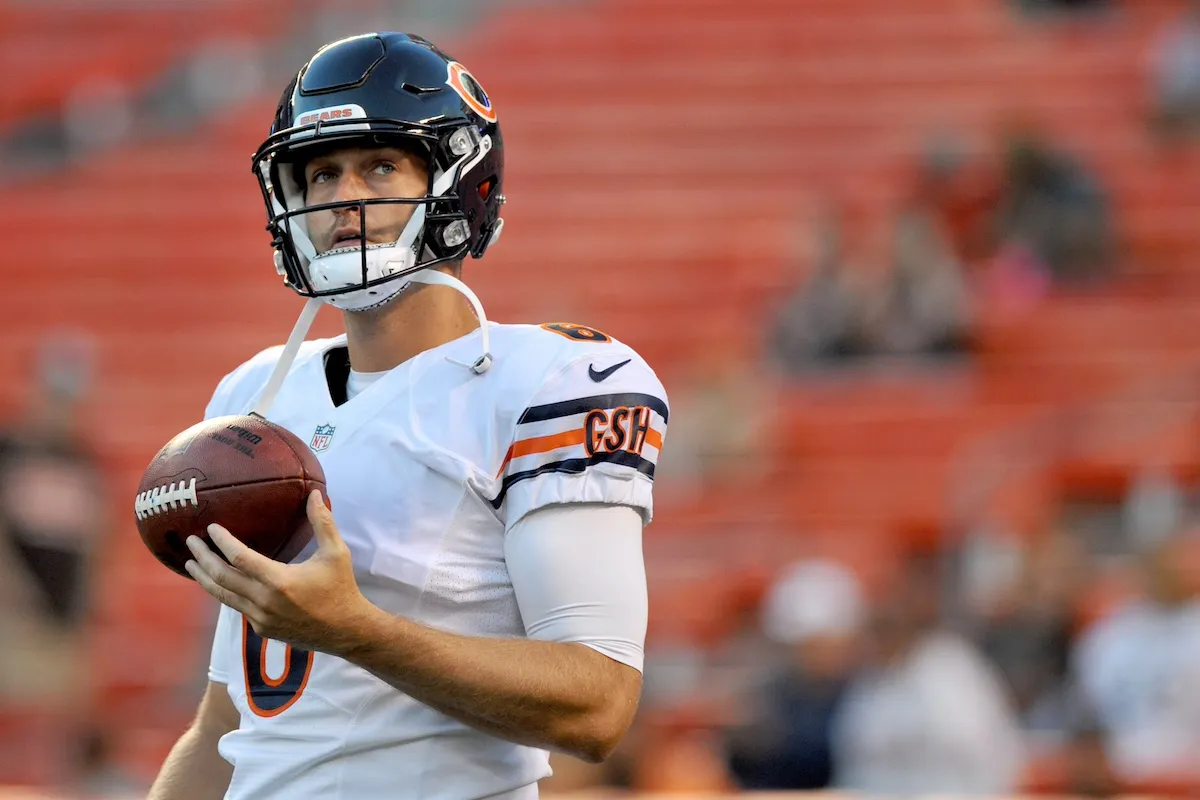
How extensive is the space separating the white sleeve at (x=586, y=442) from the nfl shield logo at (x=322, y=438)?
0.24 m

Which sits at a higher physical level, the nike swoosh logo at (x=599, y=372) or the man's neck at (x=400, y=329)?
the man's neck at (x=400, y=329)

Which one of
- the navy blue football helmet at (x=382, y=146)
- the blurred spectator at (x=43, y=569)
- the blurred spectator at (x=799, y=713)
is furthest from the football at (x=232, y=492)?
the blurred spectator at (x=43, y=569)

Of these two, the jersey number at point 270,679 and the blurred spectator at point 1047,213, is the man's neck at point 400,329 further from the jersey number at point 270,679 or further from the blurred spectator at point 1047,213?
the blurred spectator at point 1047,213

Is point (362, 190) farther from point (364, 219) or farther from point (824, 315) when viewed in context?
point (824, 315)

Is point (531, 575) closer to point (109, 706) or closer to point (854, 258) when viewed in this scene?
point (109, 706)

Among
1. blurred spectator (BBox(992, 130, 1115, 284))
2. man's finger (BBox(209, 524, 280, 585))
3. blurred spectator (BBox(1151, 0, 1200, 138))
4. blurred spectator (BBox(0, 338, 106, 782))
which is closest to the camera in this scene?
man's finger (BBox(209, 524, 280, 585))

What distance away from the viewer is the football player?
75.2 inches

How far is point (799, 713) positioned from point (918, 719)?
17.1 inches

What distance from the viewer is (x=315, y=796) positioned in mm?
2031

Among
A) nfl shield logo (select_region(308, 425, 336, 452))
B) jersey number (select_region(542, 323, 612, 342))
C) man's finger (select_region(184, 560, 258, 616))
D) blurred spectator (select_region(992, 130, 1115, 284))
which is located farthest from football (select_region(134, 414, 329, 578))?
blurred spectator (select_region(992, 130, 1115, 284))

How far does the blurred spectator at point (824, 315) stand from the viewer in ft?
25.1

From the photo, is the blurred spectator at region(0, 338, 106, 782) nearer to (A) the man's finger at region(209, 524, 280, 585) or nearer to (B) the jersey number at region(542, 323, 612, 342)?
(B) the jersey number at region(542, 323, 612, 342)

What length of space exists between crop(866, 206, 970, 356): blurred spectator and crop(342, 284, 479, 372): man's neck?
547cm

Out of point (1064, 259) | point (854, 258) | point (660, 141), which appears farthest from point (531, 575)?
point (660, 141)
